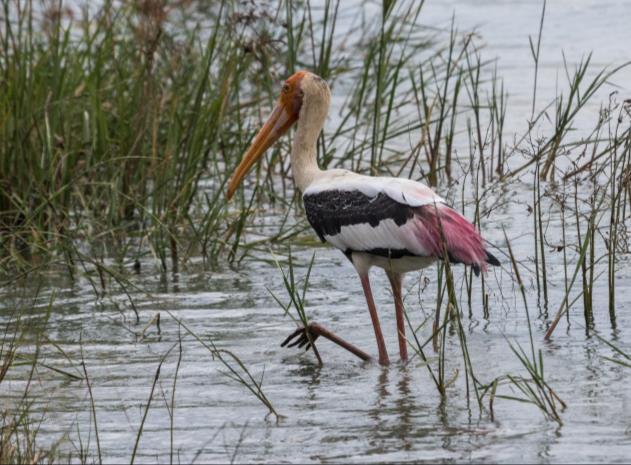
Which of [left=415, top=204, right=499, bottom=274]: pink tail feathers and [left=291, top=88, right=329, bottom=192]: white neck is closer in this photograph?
[left=415, top=204, right=499, bottom=274]: pink tail feathers

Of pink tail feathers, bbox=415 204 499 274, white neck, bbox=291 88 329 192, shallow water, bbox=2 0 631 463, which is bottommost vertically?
shallow water, bbox=2 0 631 463

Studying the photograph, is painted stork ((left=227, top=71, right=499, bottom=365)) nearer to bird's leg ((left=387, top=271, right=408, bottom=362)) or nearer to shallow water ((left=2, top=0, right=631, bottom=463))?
bird's leg ((left=387, top=271, right=408, bottom=362))

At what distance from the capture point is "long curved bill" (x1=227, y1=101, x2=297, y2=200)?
755 cm

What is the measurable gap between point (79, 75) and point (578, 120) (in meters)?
3.93

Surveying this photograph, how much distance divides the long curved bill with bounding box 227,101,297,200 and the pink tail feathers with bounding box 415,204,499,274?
52.1 inches

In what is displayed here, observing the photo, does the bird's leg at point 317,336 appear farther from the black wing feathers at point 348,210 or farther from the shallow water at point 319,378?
the black wing feathers at point 348,210

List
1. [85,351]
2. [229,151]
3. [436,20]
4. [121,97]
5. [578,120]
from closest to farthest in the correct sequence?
[85,351], [121,97], [229,151], [578,120], [436,20]

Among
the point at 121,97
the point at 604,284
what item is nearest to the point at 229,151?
the point at 121,97

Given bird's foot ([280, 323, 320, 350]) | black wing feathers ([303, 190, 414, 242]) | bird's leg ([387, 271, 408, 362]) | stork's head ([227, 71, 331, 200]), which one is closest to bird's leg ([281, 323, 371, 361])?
bird's foot ([280, 323, 320, 350])

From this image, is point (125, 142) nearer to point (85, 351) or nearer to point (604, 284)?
point (85, 351)

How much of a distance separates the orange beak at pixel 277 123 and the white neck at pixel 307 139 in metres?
0.09

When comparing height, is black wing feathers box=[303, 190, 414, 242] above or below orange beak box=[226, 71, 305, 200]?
below

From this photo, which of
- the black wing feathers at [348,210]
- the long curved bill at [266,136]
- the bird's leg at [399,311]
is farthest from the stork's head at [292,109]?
the bird's leg at [399,311]

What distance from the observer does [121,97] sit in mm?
8891
